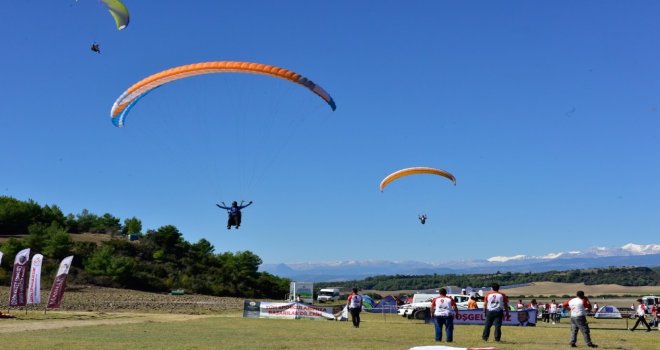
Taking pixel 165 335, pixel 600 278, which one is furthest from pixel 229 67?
pixel 600 278

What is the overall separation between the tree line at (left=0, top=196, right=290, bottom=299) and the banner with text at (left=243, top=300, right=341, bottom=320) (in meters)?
32.5

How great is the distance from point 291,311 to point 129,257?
45.7 meters

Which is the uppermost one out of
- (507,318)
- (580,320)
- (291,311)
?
(580,320)

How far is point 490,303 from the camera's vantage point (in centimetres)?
1823

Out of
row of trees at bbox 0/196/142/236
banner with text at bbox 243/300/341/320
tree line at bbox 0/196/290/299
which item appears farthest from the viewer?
row of trees at bbox 0/196/142/236

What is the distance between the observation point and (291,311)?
3462 cm

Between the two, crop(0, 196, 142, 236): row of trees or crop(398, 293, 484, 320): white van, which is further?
crop(0, 196, 142, 236): row of trees

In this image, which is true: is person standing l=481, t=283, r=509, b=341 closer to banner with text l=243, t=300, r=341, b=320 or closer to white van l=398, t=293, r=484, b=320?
banner with text l=243, t=300, r=341, b=320

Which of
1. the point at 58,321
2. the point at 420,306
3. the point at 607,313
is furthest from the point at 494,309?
the point at 607,313

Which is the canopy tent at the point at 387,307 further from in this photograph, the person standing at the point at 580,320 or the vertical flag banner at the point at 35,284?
the person standing at the point at 580,320

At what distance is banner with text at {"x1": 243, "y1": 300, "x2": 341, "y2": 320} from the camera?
113ft

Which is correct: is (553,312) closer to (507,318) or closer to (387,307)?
(387,307)

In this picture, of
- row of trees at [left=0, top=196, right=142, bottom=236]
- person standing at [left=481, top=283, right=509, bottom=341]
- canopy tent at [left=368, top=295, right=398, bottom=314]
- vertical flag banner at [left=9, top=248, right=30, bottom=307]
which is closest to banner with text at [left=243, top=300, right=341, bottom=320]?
canopy tent at [left=368, top=295, right=398, bottom=314]

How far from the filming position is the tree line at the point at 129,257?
67.4 m
